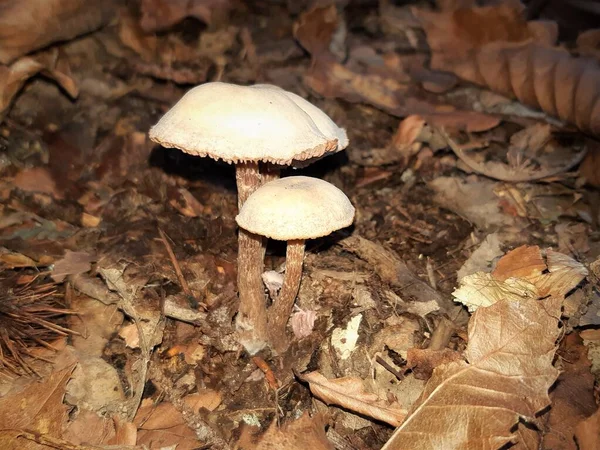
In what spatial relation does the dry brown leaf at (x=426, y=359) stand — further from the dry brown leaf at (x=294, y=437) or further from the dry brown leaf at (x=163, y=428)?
the dry brown leaf at (x=163, y=428)

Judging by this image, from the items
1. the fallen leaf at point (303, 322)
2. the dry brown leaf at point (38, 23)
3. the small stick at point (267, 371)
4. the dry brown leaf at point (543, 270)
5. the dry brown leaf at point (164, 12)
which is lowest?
the small stick at point (267, 371)

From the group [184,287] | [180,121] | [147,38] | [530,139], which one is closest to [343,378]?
[184,287]

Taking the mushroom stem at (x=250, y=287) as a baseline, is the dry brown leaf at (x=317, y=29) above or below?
above

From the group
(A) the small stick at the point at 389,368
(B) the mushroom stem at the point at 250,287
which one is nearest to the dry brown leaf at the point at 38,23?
(B) the mushroom stem at the point at 250,287

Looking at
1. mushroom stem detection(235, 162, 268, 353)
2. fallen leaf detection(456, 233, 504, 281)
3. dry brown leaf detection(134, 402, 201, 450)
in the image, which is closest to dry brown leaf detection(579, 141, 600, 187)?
fallen leaf detection(456, 233, 504, 281)

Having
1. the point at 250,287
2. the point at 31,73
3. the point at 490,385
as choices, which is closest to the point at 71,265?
the point at 250,287

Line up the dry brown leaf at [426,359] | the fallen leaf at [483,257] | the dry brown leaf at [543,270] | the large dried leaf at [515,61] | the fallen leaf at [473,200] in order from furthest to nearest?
the large dried leaf at [515,61] → the fallen leaf at [473,200] → the fallen leaf at [483,257] → the dry brown leaf at [543,270] → the dry brown leaf at [426,359]

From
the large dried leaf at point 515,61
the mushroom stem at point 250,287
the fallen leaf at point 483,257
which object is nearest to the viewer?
→ the mushroom stem at point 250,287

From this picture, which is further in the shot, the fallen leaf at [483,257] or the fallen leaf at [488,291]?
the fallen leaf at [483,257]
